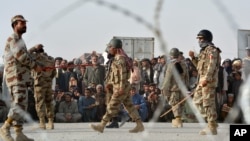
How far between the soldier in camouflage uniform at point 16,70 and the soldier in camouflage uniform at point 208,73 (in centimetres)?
302

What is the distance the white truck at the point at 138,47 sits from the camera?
73.9ft

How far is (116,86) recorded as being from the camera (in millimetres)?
12422

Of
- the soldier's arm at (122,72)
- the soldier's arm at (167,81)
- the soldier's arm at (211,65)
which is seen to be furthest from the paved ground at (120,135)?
the soldier's arm at (167,81)

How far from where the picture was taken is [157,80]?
17.0 metres

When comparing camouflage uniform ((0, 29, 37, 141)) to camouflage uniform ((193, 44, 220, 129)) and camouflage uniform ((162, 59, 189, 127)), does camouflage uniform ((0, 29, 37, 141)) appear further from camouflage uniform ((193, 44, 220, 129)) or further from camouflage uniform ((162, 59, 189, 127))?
camouflage uniform ((162, 59, 189, 127))

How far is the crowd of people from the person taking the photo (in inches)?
409

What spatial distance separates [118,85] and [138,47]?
1056 cm

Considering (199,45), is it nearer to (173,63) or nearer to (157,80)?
(173,63)

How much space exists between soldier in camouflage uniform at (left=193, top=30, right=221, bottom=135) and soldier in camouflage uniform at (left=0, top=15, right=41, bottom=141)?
3.02m

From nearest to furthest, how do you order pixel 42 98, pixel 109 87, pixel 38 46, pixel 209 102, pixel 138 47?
1. pixel 209 102
2. pixel 38 46
3. pixel 109 87
4. pixel 42 98
5. pixel 138 47

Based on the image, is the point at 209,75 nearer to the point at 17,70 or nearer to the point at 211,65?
the point at 211,65

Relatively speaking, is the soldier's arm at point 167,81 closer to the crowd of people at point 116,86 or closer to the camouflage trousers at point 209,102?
the crowd of people at point 116,86

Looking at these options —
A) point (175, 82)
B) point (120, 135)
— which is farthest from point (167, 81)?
point (120, 135)

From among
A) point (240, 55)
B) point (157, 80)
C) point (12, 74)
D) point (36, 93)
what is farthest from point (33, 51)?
point (240, 55)
